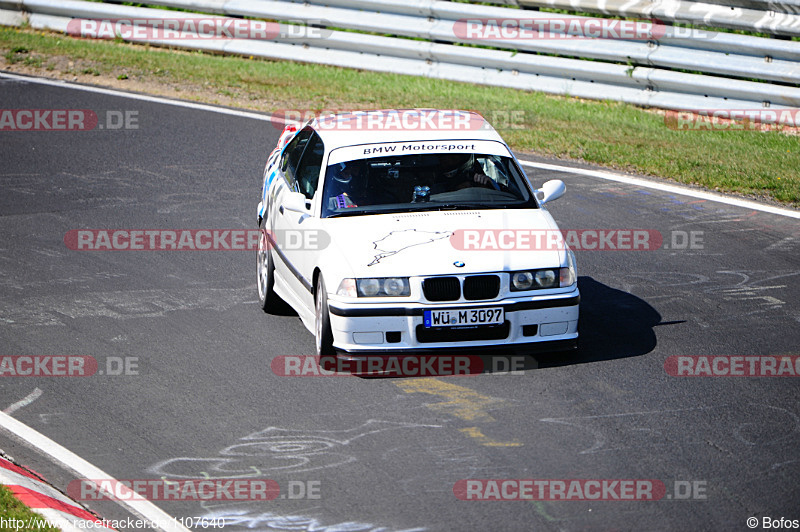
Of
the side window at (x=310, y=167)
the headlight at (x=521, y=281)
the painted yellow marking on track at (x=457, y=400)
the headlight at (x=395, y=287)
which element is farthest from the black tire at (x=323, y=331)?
the headlight at (x=521, y=281)

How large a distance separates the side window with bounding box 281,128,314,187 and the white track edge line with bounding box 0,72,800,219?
4.49 meters

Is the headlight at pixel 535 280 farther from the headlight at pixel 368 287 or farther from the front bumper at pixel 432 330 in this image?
the headlight at pixel 368 287

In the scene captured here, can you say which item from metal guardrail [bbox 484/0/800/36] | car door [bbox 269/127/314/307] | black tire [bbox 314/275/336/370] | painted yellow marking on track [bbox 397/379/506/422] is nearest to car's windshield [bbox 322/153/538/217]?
car door [bbox 269/127/314/307]

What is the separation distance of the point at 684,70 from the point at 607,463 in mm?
10553

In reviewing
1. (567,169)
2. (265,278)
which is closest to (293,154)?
(265,278)

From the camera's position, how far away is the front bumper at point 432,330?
765 centimetres

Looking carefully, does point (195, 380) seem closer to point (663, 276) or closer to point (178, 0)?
point (663, 276)

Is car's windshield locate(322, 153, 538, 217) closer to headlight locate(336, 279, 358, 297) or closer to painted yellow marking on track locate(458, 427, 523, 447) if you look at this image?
headlight locate(336, 279, 358, 297)

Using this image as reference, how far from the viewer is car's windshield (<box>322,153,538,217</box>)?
8555mm

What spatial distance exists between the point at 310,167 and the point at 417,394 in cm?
252

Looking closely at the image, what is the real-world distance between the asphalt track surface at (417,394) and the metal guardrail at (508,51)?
127 inches

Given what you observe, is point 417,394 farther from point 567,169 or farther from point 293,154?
point 567,169

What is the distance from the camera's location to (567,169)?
13688 millimetres

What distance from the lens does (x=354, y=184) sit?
8.67 metres
